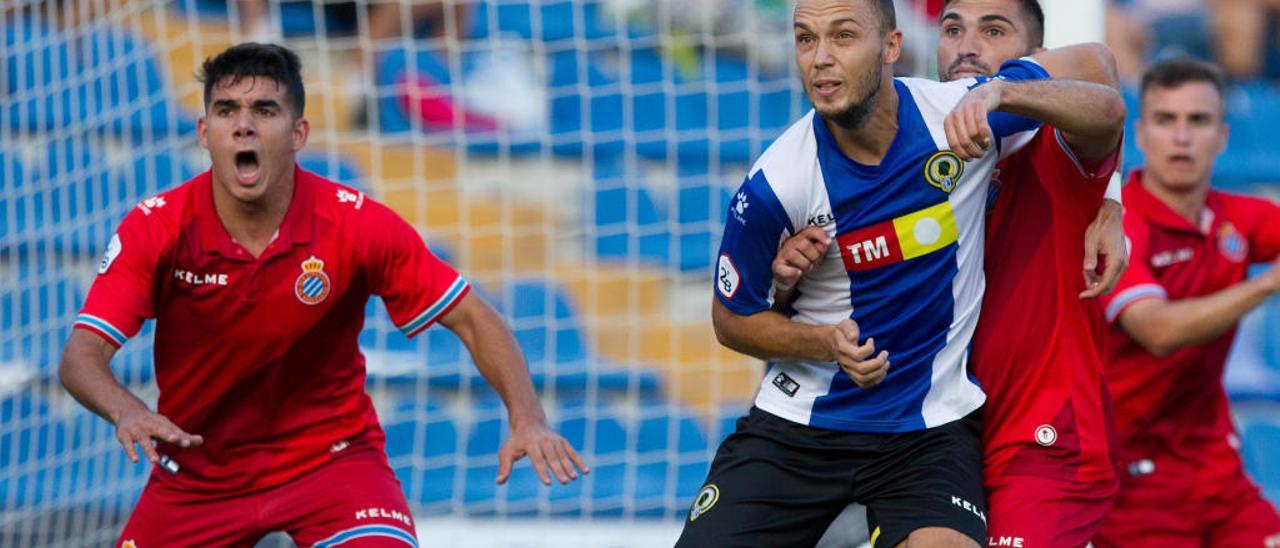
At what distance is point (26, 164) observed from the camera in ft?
27.3

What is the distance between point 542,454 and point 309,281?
887 millimetres

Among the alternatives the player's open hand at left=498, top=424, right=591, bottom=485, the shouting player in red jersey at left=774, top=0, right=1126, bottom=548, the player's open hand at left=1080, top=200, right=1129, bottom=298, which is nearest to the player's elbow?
the shouting player in red jersey at left=774, top=0, right=1126, bottom=548

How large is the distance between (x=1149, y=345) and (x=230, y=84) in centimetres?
294

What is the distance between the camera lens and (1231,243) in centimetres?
580

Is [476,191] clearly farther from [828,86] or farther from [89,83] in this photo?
[828,86]

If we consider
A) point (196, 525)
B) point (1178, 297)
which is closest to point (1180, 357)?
point (1178, 297)

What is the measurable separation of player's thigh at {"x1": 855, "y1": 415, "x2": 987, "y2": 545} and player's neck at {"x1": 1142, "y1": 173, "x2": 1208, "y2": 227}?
6.05ft

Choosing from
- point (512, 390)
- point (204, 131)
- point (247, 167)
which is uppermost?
point (204, 131)

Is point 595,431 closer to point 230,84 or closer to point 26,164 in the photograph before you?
point 26,164

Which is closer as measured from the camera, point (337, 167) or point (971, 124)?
point (971, 124)

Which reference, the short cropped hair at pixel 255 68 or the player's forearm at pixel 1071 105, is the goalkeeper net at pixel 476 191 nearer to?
the short cropped hair at pixel 255 68

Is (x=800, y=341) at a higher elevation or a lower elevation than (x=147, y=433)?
higher

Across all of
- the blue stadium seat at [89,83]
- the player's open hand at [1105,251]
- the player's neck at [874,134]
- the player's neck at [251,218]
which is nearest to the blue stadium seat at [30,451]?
the blue stadium seat at [89,83]

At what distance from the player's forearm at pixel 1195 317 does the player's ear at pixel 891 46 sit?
Result: 64.8 inches
